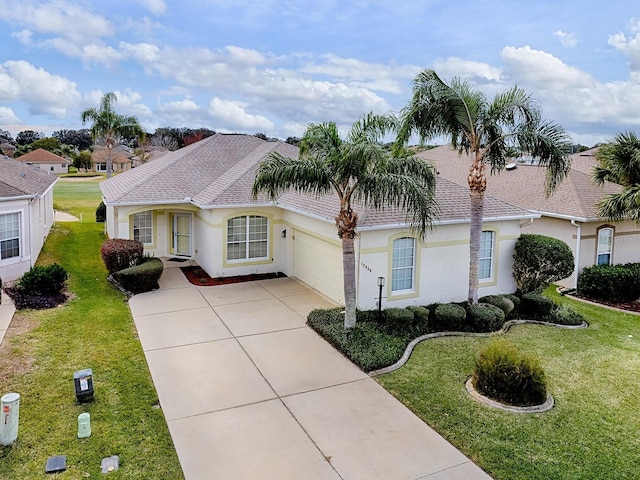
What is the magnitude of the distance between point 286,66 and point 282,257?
1144cm

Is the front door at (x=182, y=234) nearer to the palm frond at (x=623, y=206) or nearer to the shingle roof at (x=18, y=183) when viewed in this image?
the shingle roof at (x=18, y=183)

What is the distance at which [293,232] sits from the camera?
61.0 feet

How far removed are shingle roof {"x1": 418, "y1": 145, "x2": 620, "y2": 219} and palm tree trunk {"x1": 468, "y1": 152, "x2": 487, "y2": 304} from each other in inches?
113

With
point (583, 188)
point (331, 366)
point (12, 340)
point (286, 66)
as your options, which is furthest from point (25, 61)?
point (583, 188)

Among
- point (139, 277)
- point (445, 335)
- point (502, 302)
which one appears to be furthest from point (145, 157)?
point (445, 335)

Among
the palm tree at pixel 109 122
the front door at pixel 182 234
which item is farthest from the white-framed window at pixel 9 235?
the palm tree at pixel 109 122

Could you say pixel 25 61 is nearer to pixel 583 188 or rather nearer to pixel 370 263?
pixel 370 263

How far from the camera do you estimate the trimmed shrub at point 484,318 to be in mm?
13867

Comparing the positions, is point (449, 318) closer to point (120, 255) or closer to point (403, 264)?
point (403, 264)

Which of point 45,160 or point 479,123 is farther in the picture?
point 45,160

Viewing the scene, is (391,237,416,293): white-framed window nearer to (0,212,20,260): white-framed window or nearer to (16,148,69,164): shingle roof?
(0,212,20,260): white-framed window

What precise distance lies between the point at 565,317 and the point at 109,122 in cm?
3295

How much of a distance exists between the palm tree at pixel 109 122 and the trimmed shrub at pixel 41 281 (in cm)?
2182

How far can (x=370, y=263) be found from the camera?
14.4 metres
